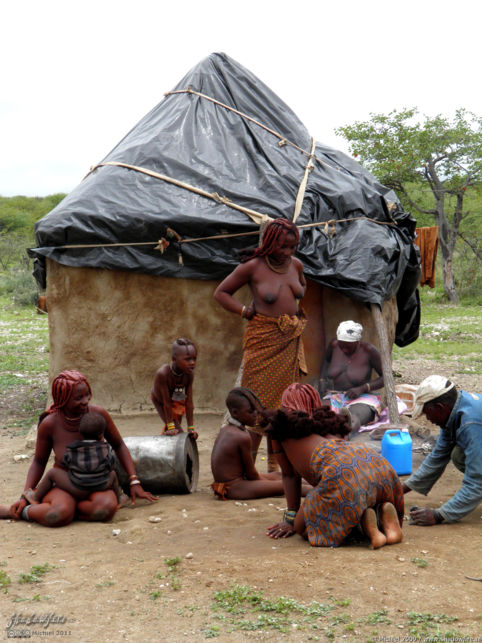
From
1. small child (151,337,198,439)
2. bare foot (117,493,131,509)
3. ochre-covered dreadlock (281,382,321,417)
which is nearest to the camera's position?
ochre-covered dreadlock (281,382,321,417)

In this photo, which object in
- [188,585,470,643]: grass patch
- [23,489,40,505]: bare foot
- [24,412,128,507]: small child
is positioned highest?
[24,412,128,507]: small child

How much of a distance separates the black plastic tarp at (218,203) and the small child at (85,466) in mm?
2648

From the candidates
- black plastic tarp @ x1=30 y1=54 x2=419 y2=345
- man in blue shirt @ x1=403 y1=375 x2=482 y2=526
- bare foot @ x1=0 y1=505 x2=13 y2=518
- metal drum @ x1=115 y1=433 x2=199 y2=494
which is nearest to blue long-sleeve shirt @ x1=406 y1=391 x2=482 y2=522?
man in blue shirt @ x1=403 y1=375 x2=482 y2=526

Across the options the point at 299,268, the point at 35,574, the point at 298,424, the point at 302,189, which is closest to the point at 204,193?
the point at 302,189

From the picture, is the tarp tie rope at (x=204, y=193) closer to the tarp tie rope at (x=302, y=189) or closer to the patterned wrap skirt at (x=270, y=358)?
the tarp tie rope at (x=302, y=189)

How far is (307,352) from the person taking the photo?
6.56 meters

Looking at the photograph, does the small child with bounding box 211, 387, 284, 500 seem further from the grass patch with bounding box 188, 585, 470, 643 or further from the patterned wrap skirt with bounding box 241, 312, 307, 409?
the grass patch with bounding box 188, 585, 470, 643

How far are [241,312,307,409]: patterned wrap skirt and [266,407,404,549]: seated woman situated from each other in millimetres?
1495

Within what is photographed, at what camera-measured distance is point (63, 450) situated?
384 centimetres

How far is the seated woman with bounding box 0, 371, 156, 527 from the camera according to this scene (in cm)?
374

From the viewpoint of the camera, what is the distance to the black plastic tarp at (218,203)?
6.20 meters

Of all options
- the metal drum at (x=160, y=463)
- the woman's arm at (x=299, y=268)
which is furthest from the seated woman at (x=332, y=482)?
the woman's arm at (x=299, y=268)

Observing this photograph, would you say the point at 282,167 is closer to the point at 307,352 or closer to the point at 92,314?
the point at 307,352

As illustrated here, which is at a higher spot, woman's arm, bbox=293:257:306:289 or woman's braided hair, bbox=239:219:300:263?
woman's braided hair, bbox=239:219:300:263
